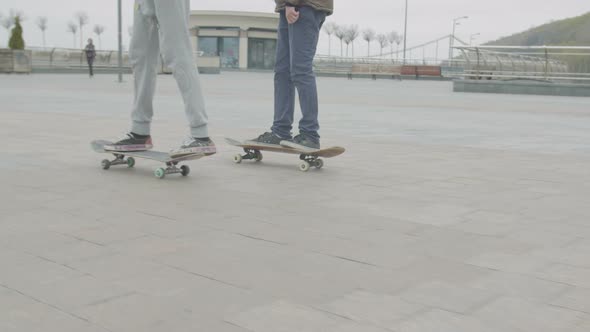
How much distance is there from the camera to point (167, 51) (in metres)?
4.99

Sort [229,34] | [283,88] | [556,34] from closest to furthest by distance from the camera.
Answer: [283,88], [229,34], [556,34]

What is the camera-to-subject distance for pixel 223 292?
98.7 inches

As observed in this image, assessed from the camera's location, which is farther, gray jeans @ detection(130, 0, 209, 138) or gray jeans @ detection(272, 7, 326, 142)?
gray jeans @ detection(272, 7, 326, 142)

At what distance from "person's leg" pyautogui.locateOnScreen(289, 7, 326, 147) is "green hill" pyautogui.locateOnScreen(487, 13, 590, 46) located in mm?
137635

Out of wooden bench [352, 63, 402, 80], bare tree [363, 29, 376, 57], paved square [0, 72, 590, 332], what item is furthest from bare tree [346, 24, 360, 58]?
paved square [0, 72, 590, 332]

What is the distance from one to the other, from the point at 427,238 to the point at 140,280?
4.61 ft

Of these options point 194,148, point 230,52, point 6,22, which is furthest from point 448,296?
point 6,22

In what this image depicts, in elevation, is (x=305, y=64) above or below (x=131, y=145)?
above

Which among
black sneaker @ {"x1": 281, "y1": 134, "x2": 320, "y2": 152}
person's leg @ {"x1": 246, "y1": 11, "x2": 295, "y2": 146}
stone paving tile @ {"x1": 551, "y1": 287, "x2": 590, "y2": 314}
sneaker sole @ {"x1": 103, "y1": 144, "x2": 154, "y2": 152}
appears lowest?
stone paving tile @ {"x1": 551, "y1": 287, "x2": 590, "y2": 314}

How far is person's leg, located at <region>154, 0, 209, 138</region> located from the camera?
16.2 ft

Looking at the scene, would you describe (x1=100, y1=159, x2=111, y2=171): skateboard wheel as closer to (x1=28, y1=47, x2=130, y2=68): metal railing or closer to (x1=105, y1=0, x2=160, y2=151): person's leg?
(x1=105, y1=0, x2=160, y2=151): person's leg

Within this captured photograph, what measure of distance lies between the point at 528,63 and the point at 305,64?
20823 millimetres

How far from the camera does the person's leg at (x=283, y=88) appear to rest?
5.93 m

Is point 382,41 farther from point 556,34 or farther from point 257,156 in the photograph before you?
point 257,156
